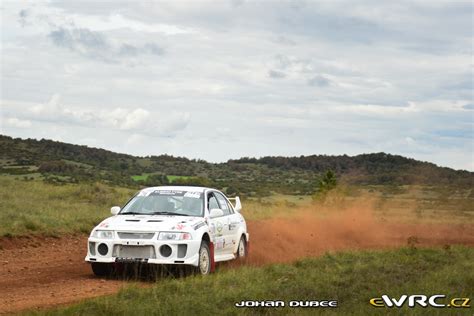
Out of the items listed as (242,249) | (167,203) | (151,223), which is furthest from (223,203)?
(151,223)

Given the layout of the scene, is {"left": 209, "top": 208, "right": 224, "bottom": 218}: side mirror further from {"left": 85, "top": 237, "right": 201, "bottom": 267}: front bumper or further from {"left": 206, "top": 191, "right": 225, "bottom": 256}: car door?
{"left": 85, "top": 237, "right": 201, "bottom": 267}: front bumper

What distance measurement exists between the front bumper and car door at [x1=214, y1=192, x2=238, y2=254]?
5.71 ft

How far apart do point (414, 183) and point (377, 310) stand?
32.3m

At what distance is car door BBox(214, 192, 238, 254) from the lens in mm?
13725

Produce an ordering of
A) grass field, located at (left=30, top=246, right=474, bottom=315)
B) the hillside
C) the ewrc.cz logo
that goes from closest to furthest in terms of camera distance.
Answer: grass field, located at (left=30, top=246, right=474, bottom=315) < the ewrc.cz logo < the hillside

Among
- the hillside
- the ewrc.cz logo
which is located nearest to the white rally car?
the ewrc.cz logo

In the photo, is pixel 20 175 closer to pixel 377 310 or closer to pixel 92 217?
pixel 92 217

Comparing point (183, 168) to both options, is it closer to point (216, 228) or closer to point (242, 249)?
point (242, 249)

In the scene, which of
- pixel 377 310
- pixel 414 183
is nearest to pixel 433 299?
pixel 377 310

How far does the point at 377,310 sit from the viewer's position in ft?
31.5

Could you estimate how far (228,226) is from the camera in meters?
13.9

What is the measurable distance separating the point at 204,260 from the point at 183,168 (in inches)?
3607

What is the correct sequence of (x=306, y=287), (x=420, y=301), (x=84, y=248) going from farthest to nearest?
(x=84, y=248) → (x=306, y=287) → (x=420, y=301)

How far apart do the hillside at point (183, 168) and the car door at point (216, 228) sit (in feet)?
130
